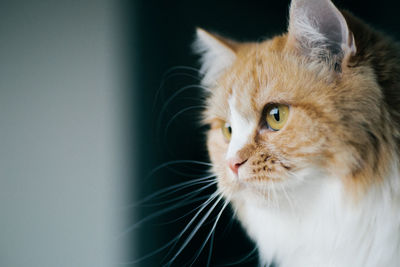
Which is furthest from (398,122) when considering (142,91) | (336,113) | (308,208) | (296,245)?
(142,91)

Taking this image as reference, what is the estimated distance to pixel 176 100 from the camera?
1.48 m

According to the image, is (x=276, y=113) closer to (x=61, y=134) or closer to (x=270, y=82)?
(x=270, y=82)

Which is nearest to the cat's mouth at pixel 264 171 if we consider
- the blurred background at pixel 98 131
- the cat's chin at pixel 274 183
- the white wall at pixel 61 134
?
the cat's chin at pixel 274 183

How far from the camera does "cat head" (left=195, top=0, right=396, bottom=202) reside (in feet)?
2.89

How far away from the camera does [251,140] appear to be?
0.98 meters

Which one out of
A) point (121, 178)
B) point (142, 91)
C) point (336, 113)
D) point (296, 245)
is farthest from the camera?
point (142, 91)

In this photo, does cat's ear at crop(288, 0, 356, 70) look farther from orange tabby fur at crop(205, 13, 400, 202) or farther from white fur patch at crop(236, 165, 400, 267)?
white fur patch at crop(236, 165, 400, 267)

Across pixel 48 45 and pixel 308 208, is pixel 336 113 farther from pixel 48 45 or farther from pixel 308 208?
pixel 48 45

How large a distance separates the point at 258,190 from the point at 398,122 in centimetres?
38

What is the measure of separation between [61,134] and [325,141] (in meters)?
0.67

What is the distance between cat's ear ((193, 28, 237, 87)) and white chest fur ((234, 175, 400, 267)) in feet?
1.71

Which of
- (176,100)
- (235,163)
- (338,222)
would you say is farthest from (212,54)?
(338,222)

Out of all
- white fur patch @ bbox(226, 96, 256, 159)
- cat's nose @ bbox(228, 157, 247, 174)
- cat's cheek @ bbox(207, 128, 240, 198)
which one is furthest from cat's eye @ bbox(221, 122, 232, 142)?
cat's nose @ bbox(228, 157, 247, 174)

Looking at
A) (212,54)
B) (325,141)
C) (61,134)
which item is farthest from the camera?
(212,54)
